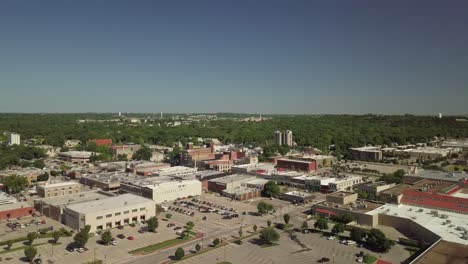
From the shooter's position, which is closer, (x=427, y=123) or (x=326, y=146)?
(x=326, y=146)

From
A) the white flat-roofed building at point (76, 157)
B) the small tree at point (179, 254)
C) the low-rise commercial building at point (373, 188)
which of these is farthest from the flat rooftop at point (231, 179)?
the white flat-roofed building at point (76, 157)

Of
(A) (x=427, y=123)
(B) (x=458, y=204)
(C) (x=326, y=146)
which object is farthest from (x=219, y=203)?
(A) (x=427, y=123)

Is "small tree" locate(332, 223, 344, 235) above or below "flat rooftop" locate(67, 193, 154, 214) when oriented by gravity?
below

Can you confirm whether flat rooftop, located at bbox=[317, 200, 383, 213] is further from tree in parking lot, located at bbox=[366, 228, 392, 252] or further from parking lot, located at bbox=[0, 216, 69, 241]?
parking lot, located at bbox=[0, 216, 69, 241]

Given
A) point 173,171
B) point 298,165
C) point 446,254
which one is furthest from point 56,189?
point 446,254

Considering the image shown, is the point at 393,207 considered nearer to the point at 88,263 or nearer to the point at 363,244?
the point at 363,244

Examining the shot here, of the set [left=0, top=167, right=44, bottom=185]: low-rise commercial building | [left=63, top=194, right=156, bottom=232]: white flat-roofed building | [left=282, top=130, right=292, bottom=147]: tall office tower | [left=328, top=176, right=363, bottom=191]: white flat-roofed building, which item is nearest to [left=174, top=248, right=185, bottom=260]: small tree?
[left=63, top=194, right=156, bottom=232]: white flat-roofed building

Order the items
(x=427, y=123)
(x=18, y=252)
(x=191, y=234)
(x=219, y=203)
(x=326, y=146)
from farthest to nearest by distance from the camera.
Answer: (x=427, y=123) → (x=326, y=146) → (x=219, y=203) → (x=191, y=234) → (x=18, y=252)
